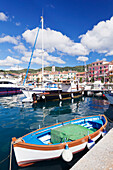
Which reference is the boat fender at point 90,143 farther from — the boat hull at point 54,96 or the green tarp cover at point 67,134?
the boat hull at point 54,96

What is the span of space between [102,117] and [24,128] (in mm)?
7434

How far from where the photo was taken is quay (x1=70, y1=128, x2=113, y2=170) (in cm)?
364

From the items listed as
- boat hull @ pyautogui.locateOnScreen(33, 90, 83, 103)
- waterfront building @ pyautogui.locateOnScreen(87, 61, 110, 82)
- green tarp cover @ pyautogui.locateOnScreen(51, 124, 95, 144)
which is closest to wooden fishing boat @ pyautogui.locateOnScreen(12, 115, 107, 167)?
green tarp cover @ pyautogui.locateOnScreen(51, 124, 95, 144)

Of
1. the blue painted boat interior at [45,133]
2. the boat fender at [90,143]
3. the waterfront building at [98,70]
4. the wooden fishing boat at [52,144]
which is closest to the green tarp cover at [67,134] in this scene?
the wooden fishing boat at [52,144]

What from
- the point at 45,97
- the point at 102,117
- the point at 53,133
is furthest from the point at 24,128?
the point at 45,97

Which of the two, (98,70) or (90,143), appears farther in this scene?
(98,70)

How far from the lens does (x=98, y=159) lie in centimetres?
404

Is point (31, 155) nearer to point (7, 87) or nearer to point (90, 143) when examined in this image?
point (90, 143)

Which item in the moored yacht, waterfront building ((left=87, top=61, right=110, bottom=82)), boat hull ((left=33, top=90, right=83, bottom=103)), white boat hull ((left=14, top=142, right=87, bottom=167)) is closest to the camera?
white boat hull ((left=14, top=142, right=87, bottom=167))

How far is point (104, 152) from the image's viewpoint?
4461 mm

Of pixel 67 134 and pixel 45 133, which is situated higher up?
pixel 67 134

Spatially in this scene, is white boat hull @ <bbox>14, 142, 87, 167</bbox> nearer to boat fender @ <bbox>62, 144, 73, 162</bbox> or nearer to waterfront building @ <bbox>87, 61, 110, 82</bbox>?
boat fender @ <bbox>62, 144, 73, 162</bbox>

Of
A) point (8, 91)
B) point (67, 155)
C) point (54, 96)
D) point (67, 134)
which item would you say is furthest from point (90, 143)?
point (8, 91)

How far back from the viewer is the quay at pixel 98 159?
3.64 meters
